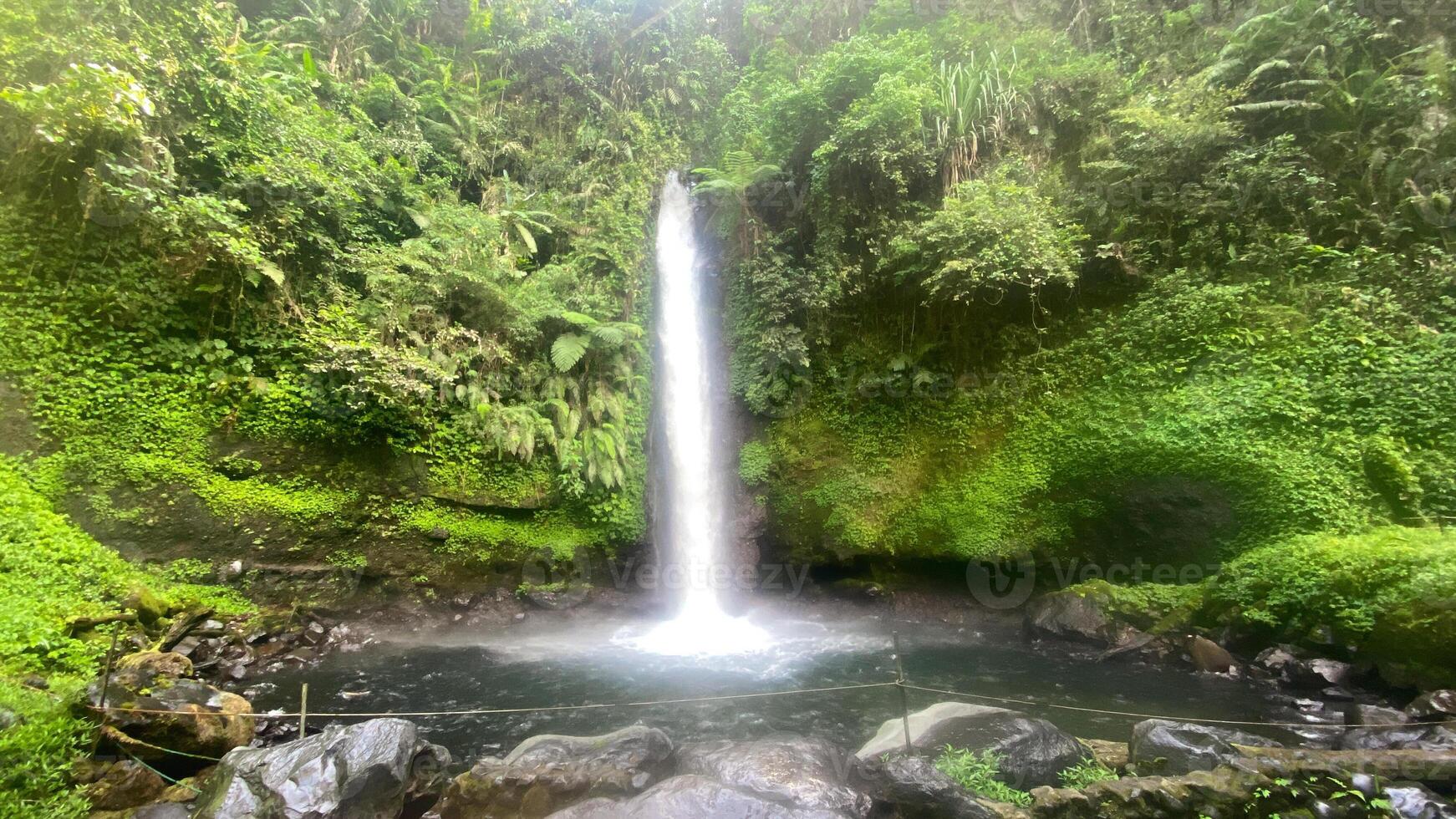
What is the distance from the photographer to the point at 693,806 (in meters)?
4.47

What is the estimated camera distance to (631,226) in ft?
47.0

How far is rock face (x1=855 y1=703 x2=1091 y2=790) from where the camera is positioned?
16.6 ft

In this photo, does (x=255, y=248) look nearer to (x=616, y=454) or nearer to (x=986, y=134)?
(x=616, y=454)

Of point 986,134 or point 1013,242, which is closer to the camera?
point 1013,242

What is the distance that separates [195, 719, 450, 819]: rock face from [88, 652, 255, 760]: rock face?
499 mm

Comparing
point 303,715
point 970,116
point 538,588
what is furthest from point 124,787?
point 970,116

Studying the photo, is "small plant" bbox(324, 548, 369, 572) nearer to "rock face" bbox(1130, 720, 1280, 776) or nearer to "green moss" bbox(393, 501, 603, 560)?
"green moss" bbox(393, 501, 603, 560)

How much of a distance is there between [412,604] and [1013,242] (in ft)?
38.5

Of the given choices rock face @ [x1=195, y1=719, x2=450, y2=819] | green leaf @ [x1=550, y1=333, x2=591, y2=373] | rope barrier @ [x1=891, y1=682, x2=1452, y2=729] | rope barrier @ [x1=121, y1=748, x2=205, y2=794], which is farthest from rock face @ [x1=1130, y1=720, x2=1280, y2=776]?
green leaf @ [x1=550, y1=333, x2=591, y2=373]

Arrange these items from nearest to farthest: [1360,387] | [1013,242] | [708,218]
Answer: [1360,387], [1013,242], [708,218]

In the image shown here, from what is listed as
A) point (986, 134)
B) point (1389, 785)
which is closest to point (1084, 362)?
point (986, 134)

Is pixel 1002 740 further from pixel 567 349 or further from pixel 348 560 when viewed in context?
pixel 348 560

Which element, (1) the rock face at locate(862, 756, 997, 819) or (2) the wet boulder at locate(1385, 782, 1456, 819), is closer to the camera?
(2) the wet boulder at locate(1385, 782, 1456, 819)

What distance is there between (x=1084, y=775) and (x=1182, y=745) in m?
0.89
